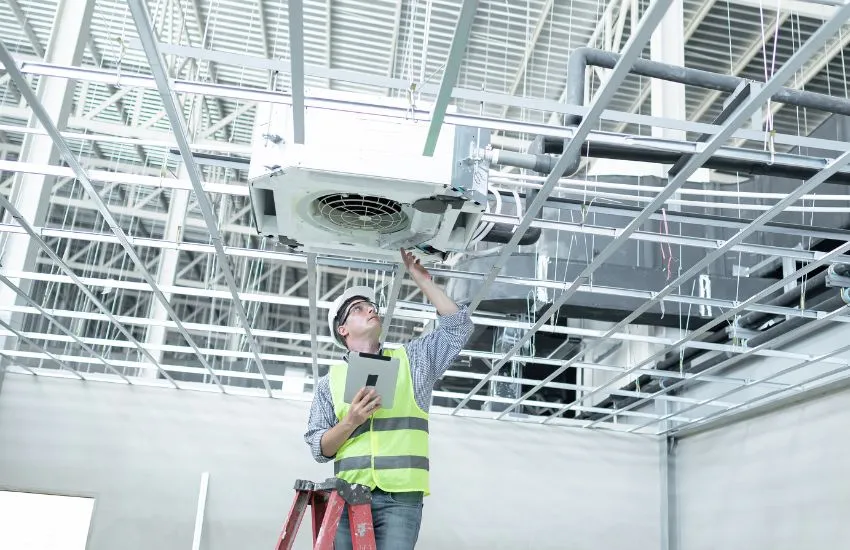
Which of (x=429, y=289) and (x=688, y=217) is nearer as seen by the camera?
(x=429, y=289)

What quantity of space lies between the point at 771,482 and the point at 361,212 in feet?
16.5

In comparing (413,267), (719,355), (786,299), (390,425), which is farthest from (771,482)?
(390,425)

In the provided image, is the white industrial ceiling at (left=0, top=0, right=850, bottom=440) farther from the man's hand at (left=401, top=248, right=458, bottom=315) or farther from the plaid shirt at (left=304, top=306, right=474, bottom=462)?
the plaid shirt at (left=304, top=306, right=474, bottom=462)

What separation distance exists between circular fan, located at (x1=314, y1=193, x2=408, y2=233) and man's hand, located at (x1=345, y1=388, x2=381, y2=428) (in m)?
0.73

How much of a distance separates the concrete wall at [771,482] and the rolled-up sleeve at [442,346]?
3.92 meters

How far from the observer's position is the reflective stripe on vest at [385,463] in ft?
10.0

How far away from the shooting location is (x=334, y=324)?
3586mm

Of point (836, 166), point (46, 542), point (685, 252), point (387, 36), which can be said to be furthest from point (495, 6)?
point (46, 542)

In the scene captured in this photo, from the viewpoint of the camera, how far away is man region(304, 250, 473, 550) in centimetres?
299

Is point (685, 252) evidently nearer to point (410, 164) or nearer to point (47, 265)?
point (410, 164)

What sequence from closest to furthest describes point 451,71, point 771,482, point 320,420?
point 451,71 < point 320,420 < point 771,482

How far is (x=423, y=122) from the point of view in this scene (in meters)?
2.94

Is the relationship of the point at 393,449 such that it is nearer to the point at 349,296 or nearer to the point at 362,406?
the point at 362,406

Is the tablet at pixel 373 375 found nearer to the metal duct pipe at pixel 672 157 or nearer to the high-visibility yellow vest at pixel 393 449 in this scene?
the high-visibility yellow vest at pixel 393 449
